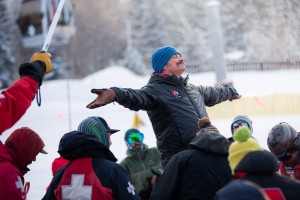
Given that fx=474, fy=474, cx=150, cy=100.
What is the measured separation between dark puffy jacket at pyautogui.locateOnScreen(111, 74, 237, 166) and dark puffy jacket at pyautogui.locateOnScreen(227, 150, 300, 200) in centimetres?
129

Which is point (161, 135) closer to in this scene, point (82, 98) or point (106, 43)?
point (82, 98)

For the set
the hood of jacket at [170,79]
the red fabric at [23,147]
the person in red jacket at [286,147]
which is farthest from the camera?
the hood of jacket at [170,79]

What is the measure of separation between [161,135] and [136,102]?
1.25 ft

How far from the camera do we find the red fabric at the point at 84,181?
295 cm

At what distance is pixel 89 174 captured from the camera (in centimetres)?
299

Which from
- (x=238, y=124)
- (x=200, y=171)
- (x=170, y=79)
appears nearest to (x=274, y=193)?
(x=200, y=171)

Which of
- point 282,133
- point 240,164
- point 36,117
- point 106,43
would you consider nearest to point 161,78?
point 282,133

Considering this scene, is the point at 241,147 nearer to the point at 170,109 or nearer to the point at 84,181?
the point at 84,181

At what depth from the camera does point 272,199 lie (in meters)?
2.35

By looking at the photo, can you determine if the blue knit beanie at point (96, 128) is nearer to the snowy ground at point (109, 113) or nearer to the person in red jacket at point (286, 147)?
the person in red jacket at point (286, 147)

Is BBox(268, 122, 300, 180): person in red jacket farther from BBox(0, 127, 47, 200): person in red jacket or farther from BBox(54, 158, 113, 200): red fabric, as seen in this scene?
BBox(0, 127, 47, 200): person in red jacket

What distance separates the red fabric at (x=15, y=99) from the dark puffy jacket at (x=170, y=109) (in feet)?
3.33

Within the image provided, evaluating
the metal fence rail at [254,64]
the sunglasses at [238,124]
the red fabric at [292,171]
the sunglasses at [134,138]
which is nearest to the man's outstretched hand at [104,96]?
the red fabric at [292,171]

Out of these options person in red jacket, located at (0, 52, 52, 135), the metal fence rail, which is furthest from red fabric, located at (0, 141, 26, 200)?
the metal fence rail
